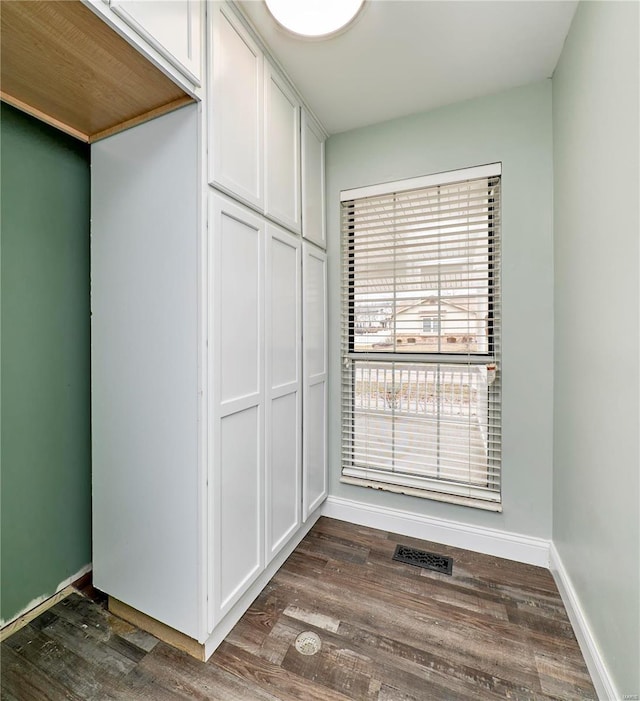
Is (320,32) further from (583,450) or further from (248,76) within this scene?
(583,450)

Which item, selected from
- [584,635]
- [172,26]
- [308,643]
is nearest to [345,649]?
[308,643]

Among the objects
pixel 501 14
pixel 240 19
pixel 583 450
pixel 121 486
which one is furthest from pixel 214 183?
pixel 583 450

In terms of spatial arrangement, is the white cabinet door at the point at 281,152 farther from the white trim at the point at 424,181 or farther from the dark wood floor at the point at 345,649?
the dark wood floor at the point at 345,649

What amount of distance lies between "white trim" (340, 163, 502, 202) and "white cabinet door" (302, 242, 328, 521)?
17.8 inches

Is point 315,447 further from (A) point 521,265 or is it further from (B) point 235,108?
(B) point 235,108

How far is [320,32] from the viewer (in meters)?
1.42

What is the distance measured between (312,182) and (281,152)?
1.20ft

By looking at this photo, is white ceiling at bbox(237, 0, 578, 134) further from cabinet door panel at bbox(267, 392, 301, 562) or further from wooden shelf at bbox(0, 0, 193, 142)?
cabinet door panel at bbox(267, 392, 301, 562)

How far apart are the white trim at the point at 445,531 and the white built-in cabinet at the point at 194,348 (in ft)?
2.30

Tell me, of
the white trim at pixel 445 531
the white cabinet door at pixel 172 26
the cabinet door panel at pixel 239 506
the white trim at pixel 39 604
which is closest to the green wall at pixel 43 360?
the white trim at pixel 39 604

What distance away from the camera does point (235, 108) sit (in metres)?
1.40

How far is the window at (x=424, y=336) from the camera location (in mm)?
1971

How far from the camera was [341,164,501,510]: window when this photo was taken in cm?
197

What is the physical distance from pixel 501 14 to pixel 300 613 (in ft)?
8.90
